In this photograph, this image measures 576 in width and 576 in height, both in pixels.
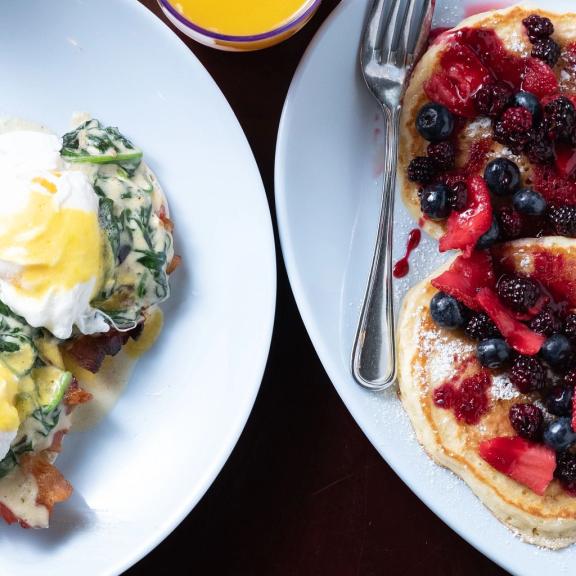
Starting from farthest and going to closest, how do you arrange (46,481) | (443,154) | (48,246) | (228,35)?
(443,154), (228,35), (46,481), (48,246)

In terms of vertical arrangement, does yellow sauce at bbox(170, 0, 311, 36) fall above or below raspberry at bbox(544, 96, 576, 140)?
above

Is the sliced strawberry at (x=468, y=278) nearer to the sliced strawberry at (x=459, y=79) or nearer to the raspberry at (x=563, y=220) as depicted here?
the raspberry at (x=563, y=220)

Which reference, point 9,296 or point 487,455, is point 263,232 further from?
point 487,455

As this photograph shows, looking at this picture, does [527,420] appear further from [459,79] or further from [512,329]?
[459,79]

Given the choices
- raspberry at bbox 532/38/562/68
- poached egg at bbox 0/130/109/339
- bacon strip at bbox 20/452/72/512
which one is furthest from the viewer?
raspberry at bbox 532/38/562/68

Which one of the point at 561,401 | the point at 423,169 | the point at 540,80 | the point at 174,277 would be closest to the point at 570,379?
the point at 561,401

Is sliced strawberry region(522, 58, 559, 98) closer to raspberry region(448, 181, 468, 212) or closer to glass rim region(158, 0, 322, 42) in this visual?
raspberry region(448, 181, 468, 212)

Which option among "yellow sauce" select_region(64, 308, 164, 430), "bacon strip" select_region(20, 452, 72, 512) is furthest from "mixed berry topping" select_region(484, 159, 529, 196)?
"bacon strip" select_region(20, 452, 72, 512)
